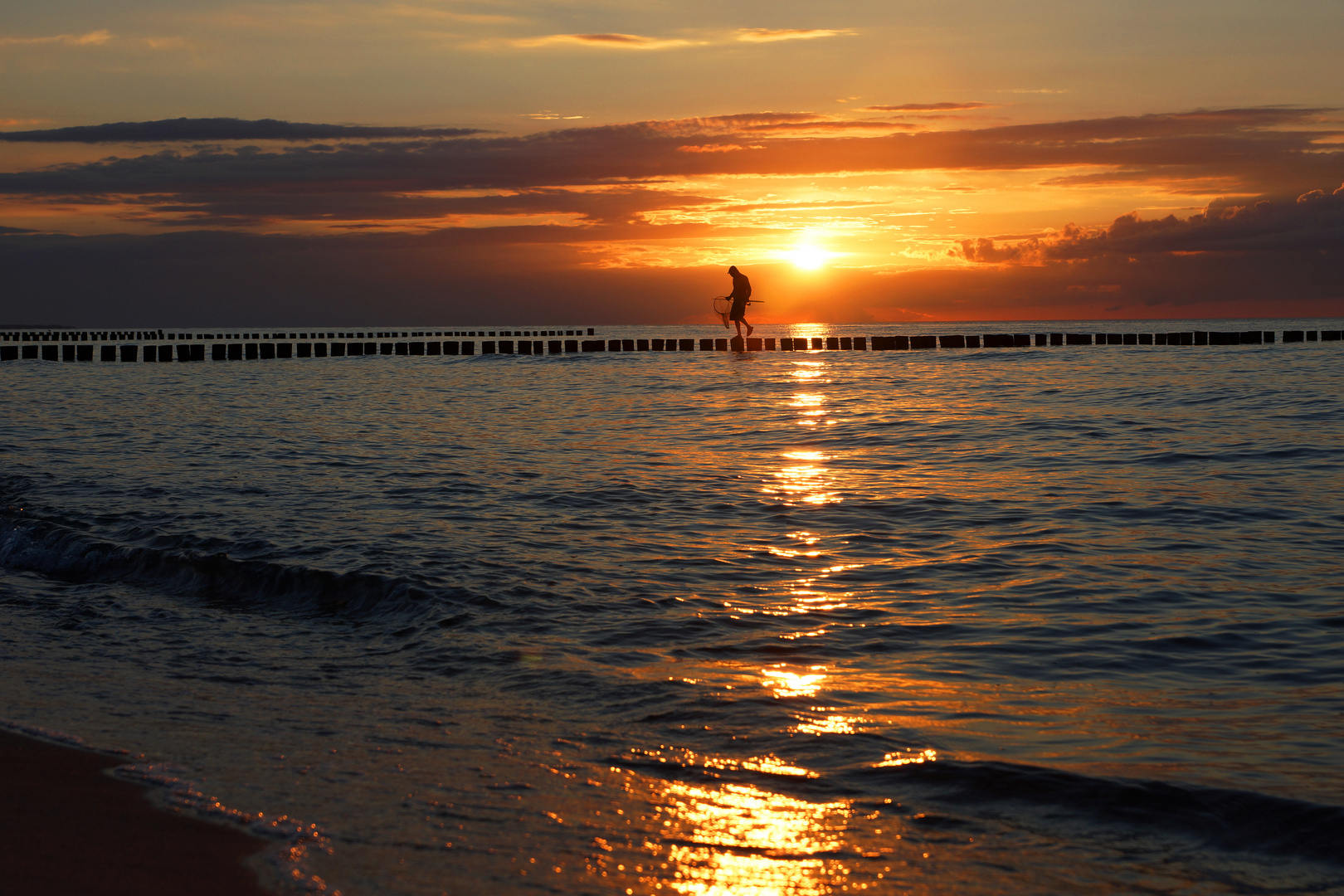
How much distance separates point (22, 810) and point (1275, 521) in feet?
25.8

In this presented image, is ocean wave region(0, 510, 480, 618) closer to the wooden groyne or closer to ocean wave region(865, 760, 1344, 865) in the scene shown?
ocean wave region(865, 760, 1344, 865)

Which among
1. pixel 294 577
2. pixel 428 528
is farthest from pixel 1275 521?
pixel 294 577

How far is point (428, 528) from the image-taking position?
804 cm

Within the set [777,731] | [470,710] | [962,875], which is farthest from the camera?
[470,710]

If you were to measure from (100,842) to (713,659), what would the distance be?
8.79ft

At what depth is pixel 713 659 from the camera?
16.4 ft

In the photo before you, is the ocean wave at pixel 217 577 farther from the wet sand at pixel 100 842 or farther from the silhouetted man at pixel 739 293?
the silhouetted man at pixel 739 293

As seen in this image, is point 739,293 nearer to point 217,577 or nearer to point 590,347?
point 590,347

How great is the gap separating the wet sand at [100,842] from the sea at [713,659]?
0.35 feet

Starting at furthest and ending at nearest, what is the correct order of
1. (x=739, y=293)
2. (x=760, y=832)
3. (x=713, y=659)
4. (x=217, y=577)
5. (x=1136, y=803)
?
(x=739, y=293), (x=217, y=577), (x=713, y=659), (x=1136, y=803), (x=760, y=832)

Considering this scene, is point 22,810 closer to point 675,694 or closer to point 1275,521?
point 675,694

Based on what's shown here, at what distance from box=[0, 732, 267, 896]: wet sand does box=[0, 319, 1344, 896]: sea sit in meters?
0.11

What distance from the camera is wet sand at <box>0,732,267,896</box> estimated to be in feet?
9.16

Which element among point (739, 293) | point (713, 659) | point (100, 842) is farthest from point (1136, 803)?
point (739, 293)
